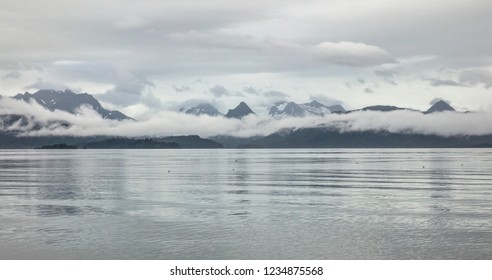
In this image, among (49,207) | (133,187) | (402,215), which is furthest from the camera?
(133,187)

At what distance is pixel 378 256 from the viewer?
132ft

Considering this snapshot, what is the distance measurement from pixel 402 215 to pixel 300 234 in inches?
634
